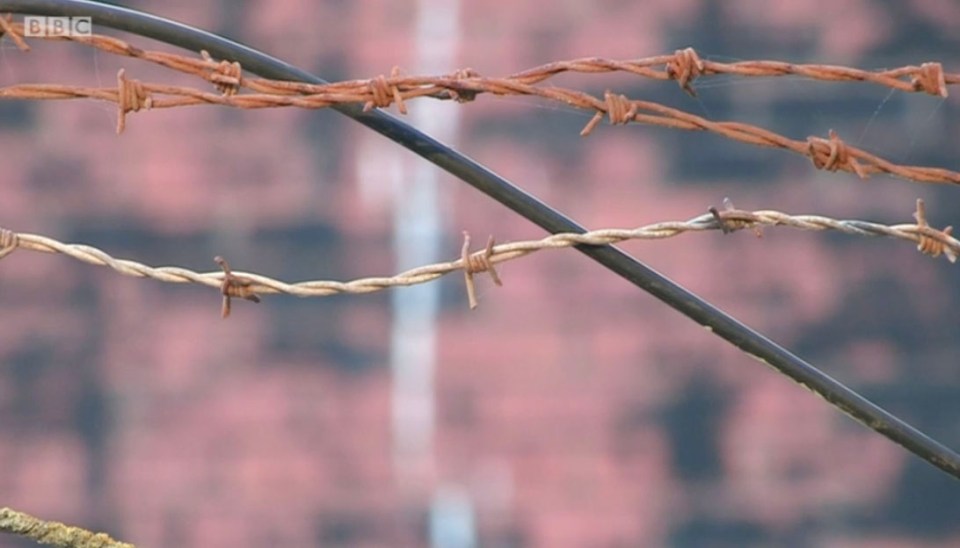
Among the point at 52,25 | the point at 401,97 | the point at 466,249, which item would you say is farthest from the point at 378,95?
the point at 52,25

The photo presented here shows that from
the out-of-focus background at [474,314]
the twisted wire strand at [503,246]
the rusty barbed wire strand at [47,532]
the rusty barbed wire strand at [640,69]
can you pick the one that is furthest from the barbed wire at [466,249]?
the out-of-focus background at [474,314]

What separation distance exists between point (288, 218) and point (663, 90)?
0.91 metres

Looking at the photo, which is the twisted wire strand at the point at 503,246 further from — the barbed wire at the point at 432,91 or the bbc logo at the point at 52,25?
the bbc logo at the point at 52,25

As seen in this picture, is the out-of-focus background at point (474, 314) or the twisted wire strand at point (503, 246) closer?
the twisted wire strand at point (503, 246)

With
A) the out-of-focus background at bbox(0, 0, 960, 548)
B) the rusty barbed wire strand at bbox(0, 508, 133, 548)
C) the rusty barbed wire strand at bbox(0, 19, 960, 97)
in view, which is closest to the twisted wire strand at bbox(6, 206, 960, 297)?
the rusty barbed wire strand at bbox(0, 19, 960, 97)

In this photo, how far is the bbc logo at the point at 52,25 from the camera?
1.42 metres

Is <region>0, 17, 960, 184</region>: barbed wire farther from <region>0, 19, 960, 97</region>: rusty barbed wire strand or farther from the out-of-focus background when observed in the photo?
the out-of-focus background

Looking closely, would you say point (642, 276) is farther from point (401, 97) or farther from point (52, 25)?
point (52, 25)

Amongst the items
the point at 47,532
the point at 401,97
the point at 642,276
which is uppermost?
the point at 401,97

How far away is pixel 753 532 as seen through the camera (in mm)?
3111

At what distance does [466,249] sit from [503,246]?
0.06 m

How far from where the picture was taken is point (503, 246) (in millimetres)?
1490

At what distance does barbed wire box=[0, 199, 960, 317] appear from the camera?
146cm

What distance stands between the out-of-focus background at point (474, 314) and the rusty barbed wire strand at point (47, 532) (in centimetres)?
159
